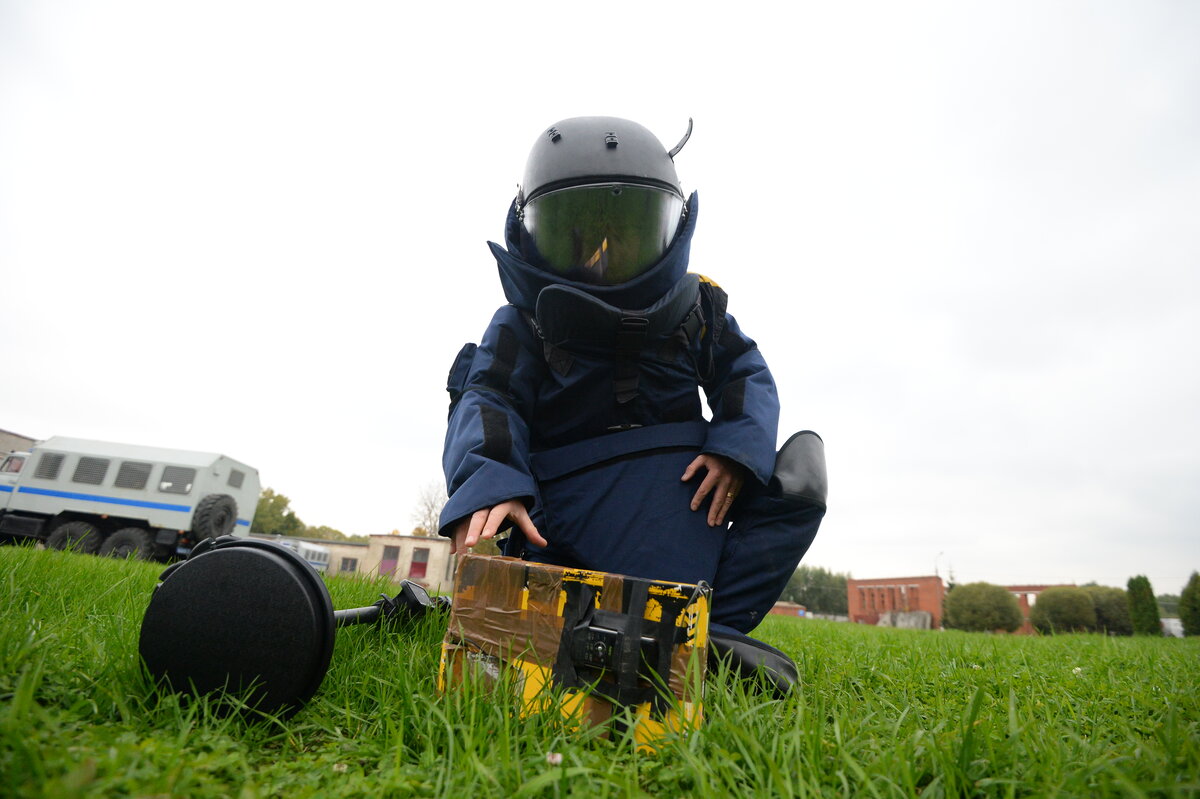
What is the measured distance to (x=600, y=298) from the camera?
211 cm

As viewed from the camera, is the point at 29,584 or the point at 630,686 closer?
the point at 630,686

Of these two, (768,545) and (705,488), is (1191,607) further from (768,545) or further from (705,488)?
(705,488)

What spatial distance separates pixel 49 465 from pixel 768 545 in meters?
17.9

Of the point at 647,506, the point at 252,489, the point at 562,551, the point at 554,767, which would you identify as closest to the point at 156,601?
the point at 554,767

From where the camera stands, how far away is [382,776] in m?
1.02

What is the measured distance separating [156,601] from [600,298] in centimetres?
149

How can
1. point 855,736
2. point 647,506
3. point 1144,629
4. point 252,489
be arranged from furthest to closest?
1. point 252,489
2. point 1144,629
3. point 647,506
4. point 855,736

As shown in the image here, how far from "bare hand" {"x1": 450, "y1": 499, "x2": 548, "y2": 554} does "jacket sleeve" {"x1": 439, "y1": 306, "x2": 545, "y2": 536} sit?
0.02 m

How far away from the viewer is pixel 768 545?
6.62 feet

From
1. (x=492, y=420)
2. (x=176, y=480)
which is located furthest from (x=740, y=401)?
(x=176, y=480)

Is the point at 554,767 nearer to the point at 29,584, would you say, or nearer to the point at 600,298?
the point at 600,298

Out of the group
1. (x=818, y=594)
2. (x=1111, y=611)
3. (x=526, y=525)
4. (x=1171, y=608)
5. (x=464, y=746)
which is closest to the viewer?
(x=464, y=746)

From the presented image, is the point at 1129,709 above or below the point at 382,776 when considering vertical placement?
above

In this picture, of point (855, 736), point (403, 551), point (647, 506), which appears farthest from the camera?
point (403, 551)
